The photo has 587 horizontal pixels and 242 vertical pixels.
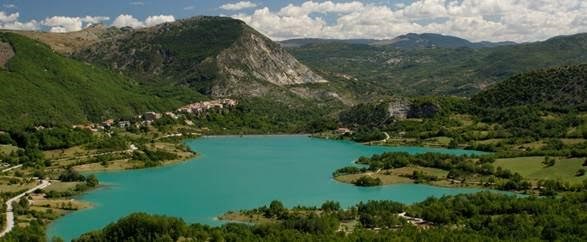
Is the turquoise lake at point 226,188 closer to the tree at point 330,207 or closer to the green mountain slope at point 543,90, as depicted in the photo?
the tree at point 330,207

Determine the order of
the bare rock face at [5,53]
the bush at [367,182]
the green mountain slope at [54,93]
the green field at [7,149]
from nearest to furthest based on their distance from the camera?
1. the bush at [367,182]
2. the green field at [7,149]
3. the green mountain slope at [54,93]
4. the bare rock face at [5,53]

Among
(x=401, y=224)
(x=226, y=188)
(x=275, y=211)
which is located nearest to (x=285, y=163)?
(x=226, y=188)

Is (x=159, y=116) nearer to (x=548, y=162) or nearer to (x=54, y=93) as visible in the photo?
(x=54, y=93)

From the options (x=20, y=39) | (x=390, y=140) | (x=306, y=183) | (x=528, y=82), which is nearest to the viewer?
(x=306, y=183)

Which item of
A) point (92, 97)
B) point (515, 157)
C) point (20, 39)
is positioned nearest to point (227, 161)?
point (515, 157)

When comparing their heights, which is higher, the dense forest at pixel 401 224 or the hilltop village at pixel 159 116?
the hilltop village at pixel 159 116

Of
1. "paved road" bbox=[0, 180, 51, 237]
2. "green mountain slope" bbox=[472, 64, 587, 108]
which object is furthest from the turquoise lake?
"green mountain slope" bbox=[472, 64, 587, 108]

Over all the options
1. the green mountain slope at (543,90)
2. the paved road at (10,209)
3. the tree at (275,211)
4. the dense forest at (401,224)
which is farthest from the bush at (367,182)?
the green mountain slope at (543,90)

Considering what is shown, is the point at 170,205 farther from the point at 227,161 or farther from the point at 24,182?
the point at 227,161
